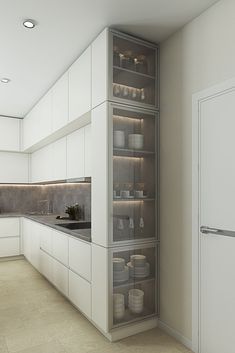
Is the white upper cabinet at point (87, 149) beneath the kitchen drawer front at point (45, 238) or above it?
above

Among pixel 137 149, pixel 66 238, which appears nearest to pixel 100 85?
pixel 137 149

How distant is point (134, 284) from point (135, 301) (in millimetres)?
147

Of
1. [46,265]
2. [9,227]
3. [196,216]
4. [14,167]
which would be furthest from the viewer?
[14,167]

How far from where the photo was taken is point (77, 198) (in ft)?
14.5

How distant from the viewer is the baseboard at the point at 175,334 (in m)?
2.32

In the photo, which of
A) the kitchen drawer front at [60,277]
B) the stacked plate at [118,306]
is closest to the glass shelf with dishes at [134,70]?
the stacked plate at [118,306]

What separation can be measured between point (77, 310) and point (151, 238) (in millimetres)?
1184

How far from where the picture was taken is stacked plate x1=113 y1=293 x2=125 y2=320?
8.16ft

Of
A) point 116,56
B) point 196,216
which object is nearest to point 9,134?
point 116,56

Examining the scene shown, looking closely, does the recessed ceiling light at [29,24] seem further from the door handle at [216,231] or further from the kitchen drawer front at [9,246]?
the kitchen drawer front at [9,246]

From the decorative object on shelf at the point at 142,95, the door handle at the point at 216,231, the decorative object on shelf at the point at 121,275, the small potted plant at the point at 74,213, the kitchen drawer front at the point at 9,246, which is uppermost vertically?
the decorative object on shelf at the point at 142,95

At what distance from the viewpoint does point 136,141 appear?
2.69 metres

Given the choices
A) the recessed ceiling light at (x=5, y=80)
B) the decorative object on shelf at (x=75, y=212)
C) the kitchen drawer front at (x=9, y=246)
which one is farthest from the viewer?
the kitchen drawer front at (x=9, y=246)

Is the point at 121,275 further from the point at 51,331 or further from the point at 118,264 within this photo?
the point at 51,331
